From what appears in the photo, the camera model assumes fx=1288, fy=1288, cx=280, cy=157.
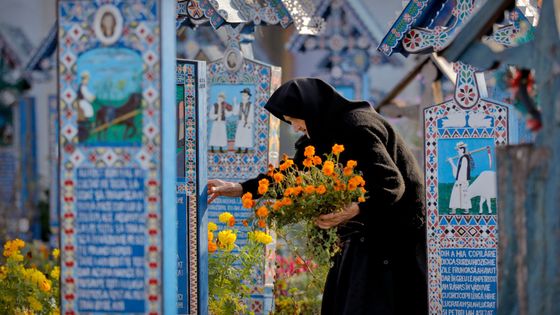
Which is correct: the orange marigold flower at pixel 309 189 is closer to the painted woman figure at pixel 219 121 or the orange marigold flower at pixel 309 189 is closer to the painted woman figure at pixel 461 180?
the painted woman figure at pixel 461 180

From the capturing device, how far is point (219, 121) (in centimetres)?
935

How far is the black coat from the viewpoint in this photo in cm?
702

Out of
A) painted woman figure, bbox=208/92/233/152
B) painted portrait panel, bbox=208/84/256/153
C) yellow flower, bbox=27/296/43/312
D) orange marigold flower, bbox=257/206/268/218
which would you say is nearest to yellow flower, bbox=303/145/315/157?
orange marigold flower, bbox=257/206/268/218

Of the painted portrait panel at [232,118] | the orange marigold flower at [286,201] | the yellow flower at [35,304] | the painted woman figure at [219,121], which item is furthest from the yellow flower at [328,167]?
the painted woman figure at [219,121]

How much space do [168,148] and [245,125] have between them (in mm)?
3588

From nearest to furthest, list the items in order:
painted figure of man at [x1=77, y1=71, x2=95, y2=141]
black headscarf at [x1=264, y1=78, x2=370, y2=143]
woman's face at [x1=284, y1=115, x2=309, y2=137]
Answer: painted figure of man at [x1=77, y1=71, x2=95, y2=141] → black headscarf at [x1=264, y1=78, x2=370, y2=143] → woman's face at [x1=284, y1=115, x2=309, y2=137]

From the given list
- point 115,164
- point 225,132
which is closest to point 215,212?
point 225,132

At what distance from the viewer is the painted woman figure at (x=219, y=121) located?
366 inches

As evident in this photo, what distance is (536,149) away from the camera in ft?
17.3

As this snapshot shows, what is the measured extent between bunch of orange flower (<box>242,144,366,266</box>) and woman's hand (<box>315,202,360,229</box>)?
3 cm

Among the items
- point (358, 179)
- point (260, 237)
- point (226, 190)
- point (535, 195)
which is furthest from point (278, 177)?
point (535, 195)

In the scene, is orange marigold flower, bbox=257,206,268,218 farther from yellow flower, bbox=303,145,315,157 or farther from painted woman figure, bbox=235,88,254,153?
painted woman figure, bbox=235,88,254,153

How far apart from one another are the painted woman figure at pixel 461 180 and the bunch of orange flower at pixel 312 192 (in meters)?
0.76

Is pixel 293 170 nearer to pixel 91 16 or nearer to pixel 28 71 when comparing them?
pixel 91 16
